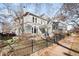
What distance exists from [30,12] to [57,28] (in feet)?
0.98

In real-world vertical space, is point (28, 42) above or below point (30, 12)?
below

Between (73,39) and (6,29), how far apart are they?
64cm

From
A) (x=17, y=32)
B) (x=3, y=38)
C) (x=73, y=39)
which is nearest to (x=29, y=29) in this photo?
(x=17, y=32)

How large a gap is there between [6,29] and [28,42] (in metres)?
0.24

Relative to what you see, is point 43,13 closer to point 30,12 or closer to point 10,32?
point 30,12

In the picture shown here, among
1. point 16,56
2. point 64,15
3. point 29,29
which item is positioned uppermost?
point 64,15

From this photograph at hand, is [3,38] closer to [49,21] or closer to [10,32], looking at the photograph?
[10,32]

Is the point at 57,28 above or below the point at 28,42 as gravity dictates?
above

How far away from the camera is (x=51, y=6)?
6.33 feet

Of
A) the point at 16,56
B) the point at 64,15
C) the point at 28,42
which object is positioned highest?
the point at 64,15

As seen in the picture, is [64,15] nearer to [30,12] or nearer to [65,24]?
[65,24]

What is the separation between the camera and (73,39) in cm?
193

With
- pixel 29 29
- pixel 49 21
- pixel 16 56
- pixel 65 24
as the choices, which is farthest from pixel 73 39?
pixel 16 56

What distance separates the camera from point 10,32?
1.92m
